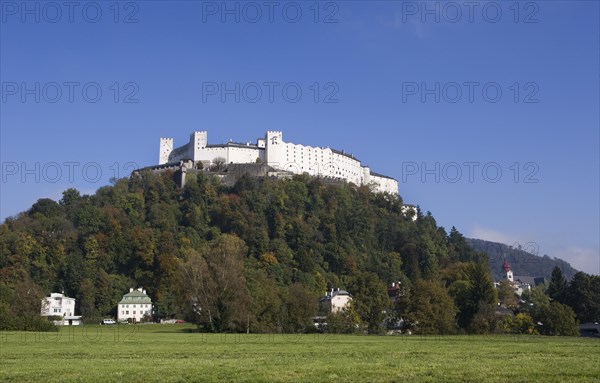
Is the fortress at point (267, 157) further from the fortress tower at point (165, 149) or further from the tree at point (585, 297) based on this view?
the tree at point (585, 297)

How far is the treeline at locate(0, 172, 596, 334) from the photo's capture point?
71.4 m

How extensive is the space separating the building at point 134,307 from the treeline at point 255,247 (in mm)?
2322

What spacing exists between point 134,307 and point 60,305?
44.7 feet

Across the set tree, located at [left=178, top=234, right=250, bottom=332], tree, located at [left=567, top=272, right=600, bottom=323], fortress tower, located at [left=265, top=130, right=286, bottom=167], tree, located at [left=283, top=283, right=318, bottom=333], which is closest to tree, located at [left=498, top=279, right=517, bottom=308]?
tree, located at [left=567, top=272, right=600, bottom=323]

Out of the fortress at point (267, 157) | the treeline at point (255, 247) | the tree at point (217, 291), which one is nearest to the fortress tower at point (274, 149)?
the fortress at point (267, 157)

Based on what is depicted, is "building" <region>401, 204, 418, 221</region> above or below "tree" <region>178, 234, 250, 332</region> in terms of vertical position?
above

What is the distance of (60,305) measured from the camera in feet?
385

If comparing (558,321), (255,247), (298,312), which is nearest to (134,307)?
(255,247)

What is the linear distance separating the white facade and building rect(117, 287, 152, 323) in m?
9.49

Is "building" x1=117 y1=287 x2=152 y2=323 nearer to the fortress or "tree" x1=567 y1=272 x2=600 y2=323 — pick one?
the fortress

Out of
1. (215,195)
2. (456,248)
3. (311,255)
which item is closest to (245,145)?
(215,195)

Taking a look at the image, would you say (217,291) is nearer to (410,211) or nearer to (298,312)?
(298,312)

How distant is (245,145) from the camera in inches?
6722

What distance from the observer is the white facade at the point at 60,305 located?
114431 mm
